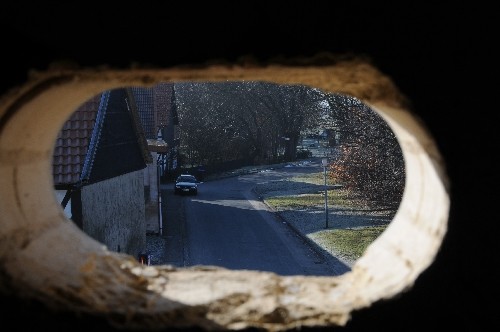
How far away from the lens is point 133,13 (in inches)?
57.1

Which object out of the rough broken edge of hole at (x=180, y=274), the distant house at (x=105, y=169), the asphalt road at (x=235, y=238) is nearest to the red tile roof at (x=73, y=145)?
the distant house at (x=105, y=169)

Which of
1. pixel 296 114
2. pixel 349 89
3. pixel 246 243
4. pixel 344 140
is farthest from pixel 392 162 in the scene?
pixel 296 114

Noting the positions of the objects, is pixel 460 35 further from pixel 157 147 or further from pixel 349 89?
pixel 157 147

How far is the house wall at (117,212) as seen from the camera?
387 inches

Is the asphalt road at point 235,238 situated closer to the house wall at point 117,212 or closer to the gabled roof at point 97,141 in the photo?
the house wall at point 117,212

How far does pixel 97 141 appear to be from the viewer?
9.40m

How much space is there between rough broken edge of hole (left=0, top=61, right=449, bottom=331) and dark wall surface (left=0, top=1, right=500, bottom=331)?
0.04 metres

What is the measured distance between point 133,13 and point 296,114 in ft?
127

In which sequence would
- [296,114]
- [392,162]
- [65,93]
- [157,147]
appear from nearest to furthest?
1. [65,93]
2. [392,162]
3. [157,147]
4. [296,114]

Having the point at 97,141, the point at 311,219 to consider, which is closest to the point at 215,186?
the point at 311,219

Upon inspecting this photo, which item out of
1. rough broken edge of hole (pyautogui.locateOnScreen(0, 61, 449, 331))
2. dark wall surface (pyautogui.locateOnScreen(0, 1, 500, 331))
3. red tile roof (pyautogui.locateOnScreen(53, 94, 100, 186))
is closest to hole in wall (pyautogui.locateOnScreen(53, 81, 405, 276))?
red tile roof (pyautogui.locateOnScreen(53, 94, 100, 186))

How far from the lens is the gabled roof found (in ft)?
28.9

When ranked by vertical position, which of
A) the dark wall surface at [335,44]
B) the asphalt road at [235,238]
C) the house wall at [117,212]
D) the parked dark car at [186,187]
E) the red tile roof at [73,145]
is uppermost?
the dark wall surface at [335,44]

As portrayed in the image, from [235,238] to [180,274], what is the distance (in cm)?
1602
